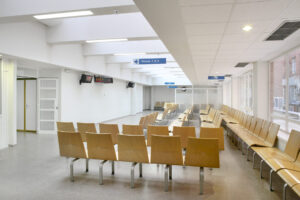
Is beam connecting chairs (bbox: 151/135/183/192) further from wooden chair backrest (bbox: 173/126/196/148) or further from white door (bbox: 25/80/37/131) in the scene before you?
white door (bbox: 25/80/37/131)

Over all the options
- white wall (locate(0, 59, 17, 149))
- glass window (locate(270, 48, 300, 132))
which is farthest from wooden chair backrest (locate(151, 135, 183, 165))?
white wall (locate(0, 59, 17, 149))

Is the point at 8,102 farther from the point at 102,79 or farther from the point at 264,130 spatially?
the point at 264,130

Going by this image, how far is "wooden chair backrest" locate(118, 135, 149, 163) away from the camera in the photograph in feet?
11.5

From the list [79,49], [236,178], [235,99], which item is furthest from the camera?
[235,99]

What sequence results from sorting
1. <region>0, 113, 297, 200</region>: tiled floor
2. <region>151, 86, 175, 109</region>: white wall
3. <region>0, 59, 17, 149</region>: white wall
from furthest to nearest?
<region>151, 86, 175, 109</region>: white wall → <region>0, 59, 17, 149</region>: white wall → <region>0, 113, 297, 200</region>: tiled floor

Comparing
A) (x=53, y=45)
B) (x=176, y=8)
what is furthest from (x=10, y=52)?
(x=176, y=8)

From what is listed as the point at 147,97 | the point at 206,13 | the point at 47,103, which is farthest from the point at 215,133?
the point at 147,97

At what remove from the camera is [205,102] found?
19438mm

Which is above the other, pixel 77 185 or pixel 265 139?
pixel 265 139

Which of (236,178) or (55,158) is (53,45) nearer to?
(55,158)

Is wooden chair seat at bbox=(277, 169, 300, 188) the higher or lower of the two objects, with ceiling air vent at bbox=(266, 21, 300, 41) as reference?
lower

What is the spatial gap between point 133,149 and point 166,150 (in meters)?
0.55

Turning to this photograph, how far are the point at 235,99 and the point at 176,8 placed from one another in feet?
39.5

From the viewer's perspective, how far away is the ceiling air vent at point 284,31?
11.5 feet
